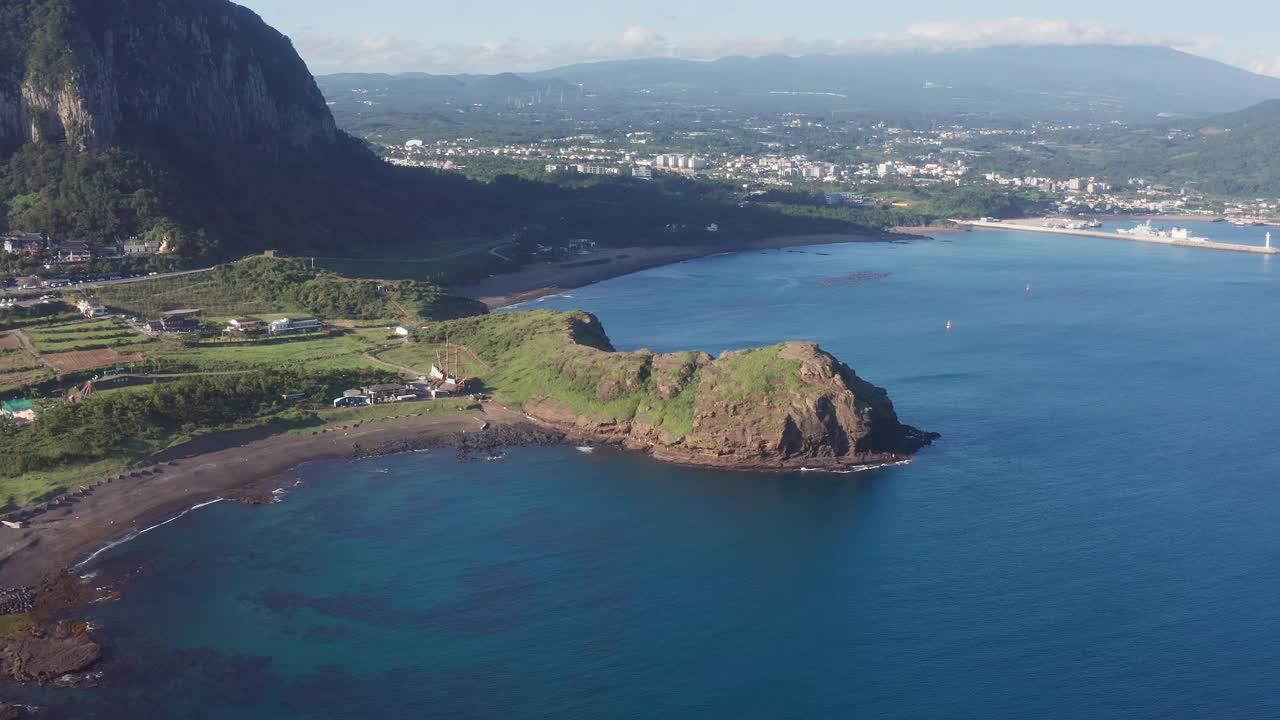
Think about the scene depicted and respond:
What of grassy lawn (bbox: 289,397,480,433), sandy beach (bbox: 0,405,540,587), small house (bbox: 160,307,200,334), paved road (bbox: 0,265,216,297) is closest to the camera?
sandy beach (bbox: 0,405,540,587)

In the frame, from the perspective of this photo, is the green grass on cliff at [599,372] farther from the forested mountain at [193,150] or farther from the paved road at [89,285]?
the forested mountain at [193,150]

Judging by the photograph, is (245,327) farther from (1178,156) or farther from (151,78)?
(1178,156)

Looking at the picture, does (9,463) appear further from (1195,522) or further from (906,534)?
(1195,522)

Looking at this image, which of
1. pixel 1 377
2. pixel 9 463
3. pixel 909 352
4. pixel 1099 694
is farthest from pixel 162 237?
pixel 1099 694

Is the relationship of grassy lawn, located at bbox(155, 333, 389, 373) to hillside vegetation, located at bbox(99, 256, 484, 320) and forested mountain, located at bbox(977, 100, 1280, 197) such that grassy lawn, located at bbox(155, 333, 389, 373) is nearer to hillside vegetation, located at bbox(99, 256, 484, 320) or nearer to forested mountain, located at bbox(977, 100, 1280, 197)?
hillside vegetation, located at bbox(99, 256, 484, 320)

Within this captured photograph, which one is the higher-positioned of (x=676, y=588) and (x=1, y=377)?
(x=1, y=377)

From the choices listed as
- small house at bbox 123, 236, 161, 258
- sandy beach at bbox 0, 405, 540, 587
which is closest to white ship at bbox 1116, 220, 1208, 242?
Result: sandy beach at bbox 0, 405, 540, 587
